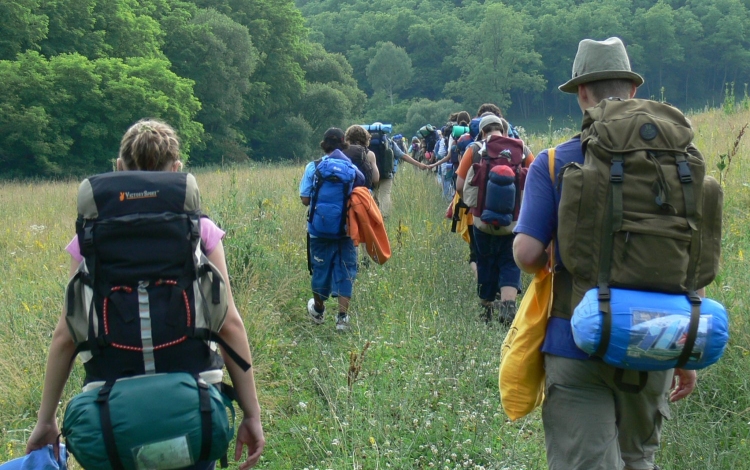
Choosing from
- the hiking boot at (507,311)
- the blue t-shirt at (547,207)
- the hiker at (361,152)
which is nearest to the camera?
the blue t-shirt at (547,207)

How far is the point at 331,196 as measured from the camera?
6621 millimetres

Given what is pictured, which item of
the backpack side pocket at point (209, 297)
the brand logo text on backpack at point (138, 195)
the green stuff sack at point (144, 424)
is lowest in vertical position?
the green stuff sack at point (144, 424)

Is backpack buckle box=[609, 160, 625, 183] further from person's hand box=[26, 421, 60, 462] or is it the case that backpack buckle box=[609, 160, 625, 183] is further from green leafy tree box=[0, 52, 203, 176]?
green leafy tree box=[0, 52, 203, 176]

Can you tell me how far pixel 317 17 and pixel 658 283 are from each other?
370 ft

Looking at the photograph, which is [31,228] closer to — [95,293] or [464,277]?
[464,277]

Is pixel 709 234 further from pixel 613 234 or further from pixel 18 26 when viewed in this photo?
pixel 18 26

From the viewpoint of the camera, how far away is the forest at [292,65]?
39.3 meters

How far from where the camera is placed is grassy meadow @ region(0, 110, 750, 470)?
12.7 ft

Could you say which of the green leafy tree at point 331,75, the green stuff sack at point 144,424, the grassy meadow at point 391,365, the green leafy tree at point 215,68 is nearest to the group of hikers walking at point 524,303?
the green stuff sack at point 144,424

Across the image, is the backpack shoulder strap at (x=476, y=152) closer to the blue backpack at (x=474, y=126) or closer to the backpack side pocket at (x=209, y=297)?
the blue backpack at (x=474, y=126)

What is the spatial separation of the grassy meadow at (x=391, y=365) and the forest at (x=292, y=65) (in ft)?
11.4

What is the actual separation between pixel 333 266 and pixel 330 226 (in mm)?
418

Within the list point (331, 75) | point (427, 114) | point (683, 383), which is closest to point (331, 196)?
point (683, 383)

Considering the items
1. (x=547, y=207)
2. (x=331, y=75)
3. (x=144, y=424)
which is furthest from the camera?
(x=331, y=75)
